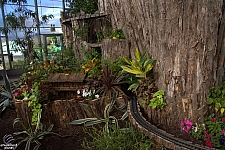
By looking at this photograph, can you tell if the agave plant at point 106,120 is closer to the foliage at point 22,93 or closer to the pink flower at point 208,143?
the foliage at point 22,93

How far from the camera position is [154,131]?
6.57ft

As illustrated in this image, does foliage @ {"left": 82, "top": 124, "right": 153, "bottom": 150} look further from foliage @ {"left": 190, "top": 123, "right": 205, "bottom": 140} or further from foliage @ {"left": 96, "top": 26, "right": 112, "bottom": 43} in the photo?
foliage @ {"left": 96, "top": 26, "right": 112, "bottom": 43}

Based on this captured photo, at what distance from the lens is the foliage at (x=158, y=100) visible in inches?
92.8

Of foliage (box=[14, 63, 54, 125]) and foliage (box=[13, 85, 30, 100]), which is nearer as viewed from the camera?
foliage (box=[14, 63, 54, 125])


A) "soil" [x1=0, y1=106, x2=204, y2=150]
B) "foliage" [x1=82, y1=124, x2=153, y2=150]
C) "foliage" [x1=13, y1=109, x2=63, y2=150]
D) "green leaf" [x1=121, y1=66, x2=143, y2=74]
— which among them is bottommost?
"soil" [x1=0, y1=106, x2=204, y2=150]

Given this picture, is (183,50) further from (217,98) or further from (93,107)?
(93,107)

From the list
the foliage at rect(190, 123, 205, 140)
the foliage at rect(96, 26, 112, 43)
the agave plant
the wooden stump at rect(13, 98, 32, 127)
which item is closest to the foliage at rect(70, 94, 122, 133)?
the agave plant

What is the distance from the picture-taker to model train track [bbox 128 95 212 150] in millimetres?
1730

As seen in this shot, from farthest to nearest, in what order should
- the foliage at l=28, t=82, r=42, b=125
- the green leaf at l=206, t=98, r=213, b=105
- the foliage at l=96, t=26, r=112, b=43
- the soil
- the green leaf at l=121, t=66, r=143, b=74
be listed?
the foliage at l=96, t=26, r=112, b=43
the foliage at l=28, t=82, r=42, b=125
the green leaf at l=121, t=66, r=143, b=74
the soil
the green leaf at l=206, t=98, r=213, b=105

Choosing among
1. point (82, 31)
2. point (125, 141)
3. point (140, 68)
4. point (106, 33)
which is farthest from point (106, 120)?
point (82, 31)

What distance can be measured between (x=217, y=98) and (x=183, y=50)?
2.11 ft

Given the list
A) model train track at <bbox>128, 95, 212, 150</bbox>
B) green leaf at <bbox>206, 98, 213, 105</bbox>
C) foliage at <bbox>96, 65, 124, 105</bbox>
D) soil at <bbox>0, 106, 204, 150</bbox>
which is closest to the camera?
model train track at <bbox>128, 95, 212, 150</bbox>

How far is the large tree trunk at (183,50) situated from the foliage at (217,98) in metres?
0.06

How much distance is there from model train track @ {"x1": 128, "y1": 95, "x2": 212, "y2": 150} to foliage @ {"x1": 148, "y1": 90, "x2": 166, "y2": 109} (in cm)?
20
